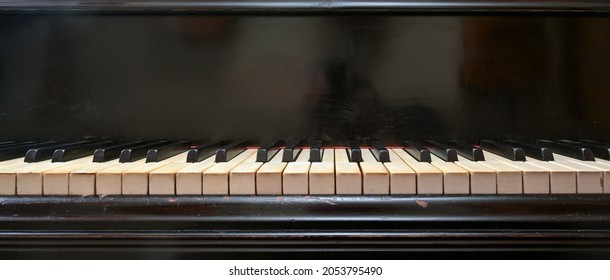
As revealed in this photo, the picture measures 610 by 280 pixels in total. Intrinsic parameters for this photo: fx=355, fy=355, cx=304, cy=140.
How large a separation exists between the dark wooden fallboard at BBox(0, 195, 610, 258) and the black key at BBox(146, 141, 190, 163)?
0.13 metres

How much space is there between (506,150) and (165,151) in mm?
797

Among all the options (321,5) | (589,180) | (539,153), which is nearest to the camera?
(589,180)

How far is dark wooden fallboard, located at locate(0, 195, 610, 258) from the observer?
2.12 ft

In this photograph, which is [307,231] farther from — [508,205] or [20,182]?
[20,182]

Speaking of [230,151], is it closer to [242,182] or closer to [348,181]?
[242,182]

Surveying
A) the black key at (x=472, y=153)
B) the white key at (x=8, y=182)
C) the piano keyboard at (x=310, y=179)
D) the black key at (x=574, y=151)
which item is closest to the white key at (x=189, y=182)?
the piano keyboard at (x=310, y=179)

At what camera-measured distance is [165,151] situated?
0.85 m

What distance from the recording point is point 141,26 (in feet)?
3.62

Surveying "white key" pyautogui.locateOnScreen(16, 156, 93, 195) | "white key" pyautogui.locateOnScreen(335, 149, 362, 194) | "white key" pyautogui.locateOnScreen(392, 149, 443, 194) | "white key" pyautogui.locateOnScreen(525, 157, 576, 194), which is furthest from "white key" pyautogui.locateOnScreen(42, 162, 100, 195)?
"white key" pyautogui.locateOnScreen(525, 157, 576, 194)

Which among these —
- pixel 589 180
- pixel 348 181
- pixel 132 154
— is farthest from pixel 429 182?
pixel 132 154

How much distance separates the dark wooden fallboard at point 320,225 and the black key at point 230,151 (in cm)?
13

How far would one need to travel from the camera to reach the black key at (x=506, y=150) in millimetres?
752

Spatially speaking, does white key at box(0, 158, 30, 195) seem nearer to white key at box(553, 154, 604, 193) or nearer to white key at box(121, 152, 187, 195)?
white key at box(121, 152, 187, 195)

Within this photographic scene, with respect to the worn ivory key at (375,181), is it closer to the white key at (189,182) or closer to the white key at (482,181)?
the white key at (482,181)
